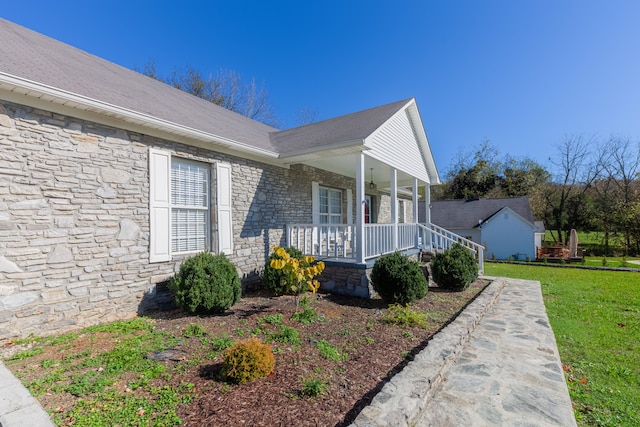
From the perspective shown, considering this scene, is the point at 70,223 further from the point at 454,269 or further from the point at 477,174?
the point at 477,174

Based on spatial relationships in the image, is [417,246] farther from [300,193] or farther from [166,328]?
[166,328]

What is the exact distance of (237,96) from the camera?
17.8 meters

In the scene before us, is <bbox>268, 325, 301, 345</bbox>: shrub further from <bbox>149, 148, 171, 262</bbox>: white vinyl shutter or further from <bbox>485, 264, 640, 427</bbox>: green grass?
<bbox>485, 264, 640, 427</bbox>: green grass

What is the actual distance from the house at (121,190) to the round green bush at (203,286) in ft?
2.26

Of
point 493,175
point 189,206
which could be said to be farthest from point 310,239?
point 493,175

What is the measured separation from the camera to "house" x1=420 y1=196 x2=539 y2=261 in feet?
63.4

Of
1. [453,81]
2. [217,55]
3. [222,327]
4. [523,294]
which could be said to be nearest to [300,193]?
[222,327]

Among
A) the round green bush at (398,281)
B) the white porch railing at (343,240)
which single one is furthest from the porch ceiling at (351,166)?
the round green bush at (398,281)

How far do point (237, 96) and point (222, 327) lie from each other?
16638 mm

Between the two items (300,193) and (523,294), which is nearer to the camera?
(523,294)

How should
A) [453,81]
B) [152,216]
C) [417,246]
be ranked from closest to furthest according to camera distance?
[152,216], [417,246], [453,81]

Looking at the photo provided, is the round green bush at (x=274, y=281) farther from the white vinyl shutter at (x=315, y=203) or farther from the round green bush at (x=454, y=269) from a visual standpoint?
the round green bush at (x=454, y=269)

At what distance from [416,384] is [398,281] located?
2.85 metres

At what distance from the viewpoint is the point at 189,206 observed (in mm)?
5684
